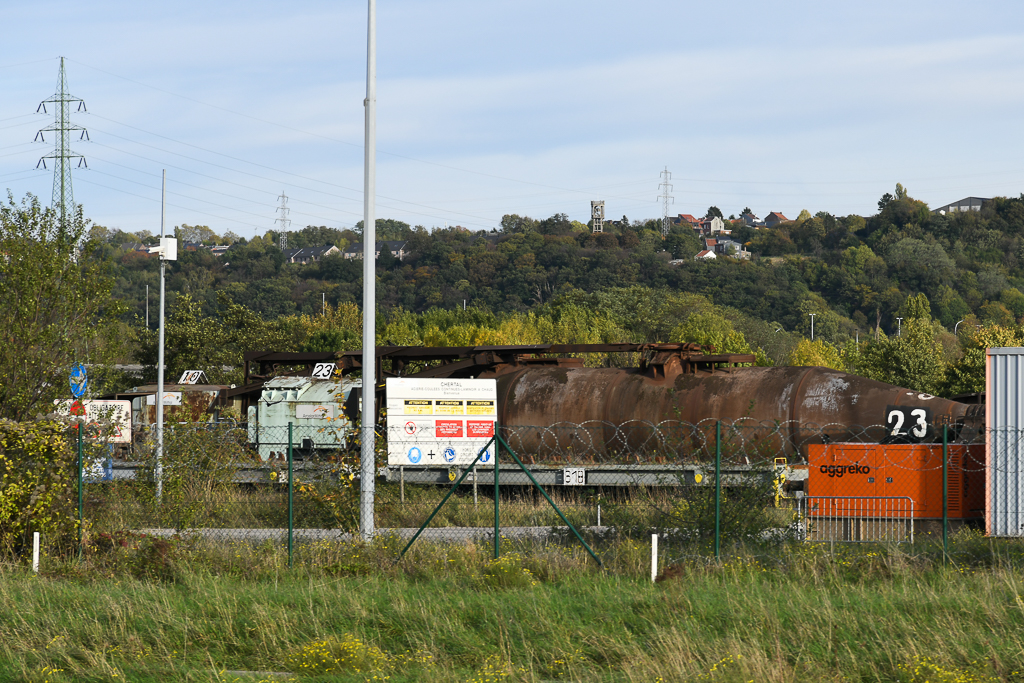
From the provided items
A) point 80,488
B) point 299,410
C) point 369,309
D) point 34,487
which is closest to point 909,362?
point 299,410

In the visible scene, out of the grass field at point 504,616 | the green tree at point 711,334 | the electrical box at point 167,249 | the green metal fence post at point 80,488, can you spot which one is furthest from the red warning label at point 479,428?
the green tree at point 711,334

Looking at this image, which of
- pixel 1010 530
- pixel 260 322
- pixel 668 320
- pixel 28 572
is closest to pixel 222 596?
pixel 28 572

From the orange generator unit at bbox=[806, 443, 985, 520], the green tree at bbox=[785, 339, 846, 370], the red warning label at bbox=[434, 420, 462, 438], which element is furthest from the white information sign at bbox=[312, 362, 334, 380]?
the green tree at bbox=[785, 339, 846, 370]

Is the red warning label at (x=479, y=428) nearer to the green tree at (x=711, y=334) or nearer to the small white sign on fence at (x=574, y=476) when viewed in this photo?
the small white sign on fence at (x=574, y=476)

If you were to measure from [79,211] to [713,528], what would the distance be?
12.9m

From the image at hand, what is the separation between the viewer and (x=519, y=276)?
112 m

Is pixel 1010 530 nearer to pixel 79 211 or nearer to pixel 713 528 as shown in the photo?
pixel 713 528

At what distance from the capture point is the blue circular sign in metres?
16.7

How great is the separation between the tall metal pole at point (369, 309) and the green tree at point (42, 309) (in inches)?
235

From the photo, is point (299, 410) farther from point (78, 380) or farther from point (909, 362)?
point (909, 362)

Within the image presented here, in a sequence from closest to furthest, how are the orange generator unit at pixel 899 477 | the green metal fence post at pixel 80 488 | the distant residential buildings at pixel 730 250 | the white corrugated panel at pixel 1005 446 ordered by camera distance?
the green metal fence post at pixel 80 488, the white corrugated panel at pixel 1005 446, the orange generator unit at pixel 899 477, the distant residential buildings at pixel 730 250

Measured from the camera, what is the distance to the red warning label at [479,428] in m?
19.0

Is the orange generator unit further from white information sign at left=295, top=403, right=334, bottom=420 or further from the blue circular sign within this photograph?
the blue circular sign

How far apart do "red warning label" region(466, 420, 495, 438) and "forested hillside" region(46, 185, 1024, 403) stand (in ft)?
101
